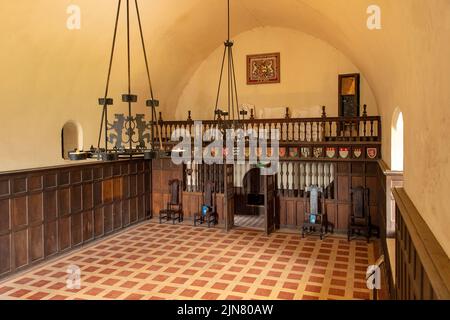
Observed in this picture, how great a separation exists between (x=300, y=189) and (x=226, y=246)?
9.05 ft

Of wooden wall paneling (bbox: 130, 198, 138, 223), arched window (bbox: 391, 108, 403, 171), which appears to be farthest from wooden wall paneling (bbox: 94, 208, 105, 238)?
arched window (bbox: 391, 108, 403, 171)

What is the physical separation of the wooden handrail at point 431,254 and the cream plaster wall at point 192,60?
0.07 m

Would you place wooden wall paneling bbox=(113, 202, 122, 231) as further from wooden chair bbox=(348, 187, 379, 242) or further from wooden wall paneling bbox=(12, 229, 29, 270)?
wooden chair bbox=(348, 187, 379, 242)

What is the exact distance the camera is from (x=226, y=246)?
8.80m

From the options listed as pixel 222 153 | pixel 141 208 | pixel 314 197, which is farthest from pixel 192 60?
pixel 314 197

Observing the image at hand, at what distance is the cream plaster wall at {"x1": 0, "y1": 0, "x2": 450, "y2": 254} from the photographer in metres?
2.43

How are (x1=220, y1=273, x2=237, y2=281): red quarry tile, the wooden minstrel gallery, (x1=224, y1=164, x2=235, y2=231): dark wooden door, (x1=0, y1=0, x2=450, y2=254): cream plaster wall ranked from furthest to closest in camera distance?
(x1=224, y1=164, x2=235, y2=231): dark wooden door → (x1=220, y1=273, x2=237, y2=281): red quarry tile → the wooden minstrel gallery → (x1=0, y1=0, x2=450, y2=254): cream plaster wall

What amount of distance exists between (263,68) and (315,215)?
15.1ft

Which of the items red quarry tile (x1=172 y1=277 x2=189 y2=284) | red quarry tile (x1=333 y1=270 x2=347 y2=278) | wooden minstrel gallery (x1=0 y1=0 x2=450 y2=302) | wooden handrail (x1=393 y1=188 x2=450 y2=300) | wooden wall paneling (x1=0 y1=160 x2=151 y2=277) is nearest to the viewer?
wooden handrail (x1=393 y1=188 x2=450 y2=300)

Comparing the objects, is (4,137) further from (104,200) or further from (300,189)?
(300,189)

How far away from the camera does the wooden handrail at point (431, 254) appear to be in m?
1.80

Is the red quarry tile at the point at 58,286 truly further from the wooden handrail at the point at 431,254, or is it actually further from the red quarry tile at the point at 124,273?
the wooden handrail at the point at 431,254

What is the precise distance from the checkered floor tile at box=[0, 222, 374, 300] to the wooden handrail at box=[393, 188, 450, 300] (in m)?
3.49

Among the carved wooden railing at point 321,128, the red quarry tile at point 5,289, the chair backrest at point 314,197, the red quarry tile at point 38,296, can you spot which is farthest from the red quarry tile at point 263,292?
the carved wooden railing at point 321,128
